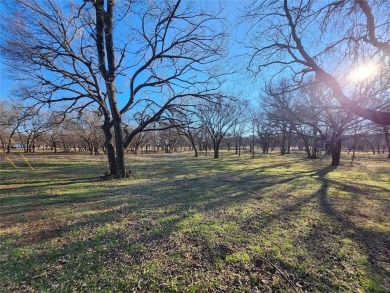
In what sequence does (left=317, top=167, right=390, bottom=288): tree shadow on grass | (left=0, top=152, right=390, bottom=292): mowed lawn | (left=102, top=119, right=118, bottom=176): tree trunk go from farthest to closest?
(left=102, top=119, right=118, bottom=176): tree trunk < (left=317, top=167, right=390, bottom=288): tree shadow on grass < (left=0, top=152, right=390, bottom=292): mowed lawn

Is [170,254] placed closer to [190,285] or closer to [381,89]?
[190,285]

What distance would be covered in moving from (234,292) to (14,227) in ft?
15.9

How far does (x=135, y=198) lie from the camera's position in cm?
684

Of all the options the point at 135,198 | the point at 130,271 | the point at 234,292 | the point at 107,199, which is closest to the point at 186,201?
the point at 135,198

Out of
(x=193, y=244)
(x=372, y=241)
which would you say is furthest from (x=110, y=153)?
(x=372, y=241)

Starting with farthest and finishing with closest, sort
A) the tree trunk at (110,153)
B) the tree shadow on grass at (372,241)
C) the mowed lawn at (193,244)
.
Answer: the tree trunk at (110,153) < the tree shadow on grass at (372,241) < the mowed lawn at (193,244)

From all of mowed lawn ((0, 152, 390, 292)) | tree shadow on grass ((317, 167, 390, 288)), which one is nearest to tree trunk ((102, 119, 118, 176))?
mowed lawn ((0, 152, 390, 292))

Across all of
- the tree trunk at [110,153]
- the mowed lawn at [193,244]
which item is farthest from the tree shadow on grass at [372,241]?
the tree trunk at [110,153]

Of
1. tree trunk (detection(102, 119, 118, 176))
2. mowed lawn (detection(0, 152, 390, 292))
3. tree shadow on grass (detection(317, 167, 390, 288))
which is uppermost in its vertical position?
tree trunk (detection(102, 119, 118, 176))

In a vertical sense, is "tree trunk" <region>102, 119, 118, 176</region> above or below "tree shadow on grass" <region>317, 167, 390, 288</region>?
above

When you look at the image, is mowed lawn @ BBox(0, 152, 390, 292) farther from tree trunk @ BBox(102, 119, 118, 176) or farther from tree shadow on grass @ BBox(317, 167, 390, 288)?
tree trunk @ BBox(102, 119, 118, 176)

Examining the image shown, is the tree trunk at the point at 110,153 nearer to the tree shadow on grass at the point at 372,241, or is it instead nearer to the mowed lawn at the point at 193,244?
the mowed lawn at the point at 193,244

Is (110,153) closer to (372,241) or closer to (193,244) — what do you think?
(193,244)

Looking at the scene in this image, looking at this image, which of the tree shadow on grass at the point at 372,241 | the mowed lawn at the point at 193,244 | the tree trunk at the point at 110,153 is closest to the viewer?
the mowed lawn at the point at 193,244
